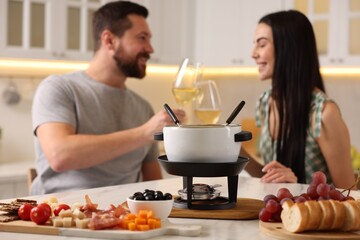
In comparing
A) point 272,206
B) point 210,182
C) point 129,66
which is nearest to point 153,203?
point 272,206

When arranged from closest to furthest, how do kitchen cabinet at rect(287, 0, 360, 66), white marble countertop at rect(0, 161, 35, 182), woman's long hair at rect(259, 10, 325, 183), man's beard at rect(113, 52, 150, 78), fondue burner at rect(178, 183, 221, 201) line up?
fondue burner at rect(178, 183, 221, 201)
woman's long hair at rect(259, 10, 325, 183)
man's beard at rect(113, 52, 150, 78)
white marble countertop at rect(0, 161, 35, 182)
kitchen cabinet at rect(287, 0, 360, 66)

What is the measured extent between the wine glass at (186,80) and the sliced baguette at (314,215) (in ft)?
3.11

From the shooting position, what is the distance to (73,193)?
208 centimetres

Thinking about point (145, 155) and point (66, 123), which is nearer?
point (66, 123)

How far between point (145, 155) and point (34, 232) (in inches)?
69.2

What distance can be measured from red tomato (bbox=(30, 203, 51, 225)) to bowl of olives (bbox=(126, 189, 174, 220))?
187 mm

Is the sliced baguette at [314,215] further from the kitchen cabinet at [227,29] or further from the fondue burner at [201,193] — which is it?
the kitchen cabinet at [227,29]

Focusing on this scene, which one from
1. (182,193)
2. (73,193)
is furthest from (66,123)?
(182,193)

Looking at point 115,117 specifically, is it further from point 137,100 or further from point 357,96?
point 357,96

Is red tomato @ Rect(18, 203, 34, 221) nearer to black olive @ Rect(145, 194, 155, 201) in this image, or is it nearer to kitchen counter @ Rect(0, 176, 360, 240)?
A: kitchen counter @ Rect(0, 176, 360, 240)

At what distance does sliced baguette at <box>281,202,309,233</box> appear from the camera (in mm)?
1451

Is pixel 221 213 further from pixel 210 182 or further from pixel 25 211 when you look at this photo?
pixel 210 182

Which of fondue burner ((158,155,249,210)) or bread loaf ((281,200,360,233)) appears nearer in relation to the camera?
bread loaf ((281,200,360,233))

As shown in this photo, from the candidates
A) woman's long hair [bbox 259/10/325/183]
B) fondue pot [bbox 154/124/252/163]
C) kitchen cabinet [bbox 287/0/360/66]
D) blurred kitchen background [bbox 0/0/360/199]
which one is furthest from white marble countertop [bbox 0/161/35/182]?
fondue pot [bbox 154/124/252/163]
